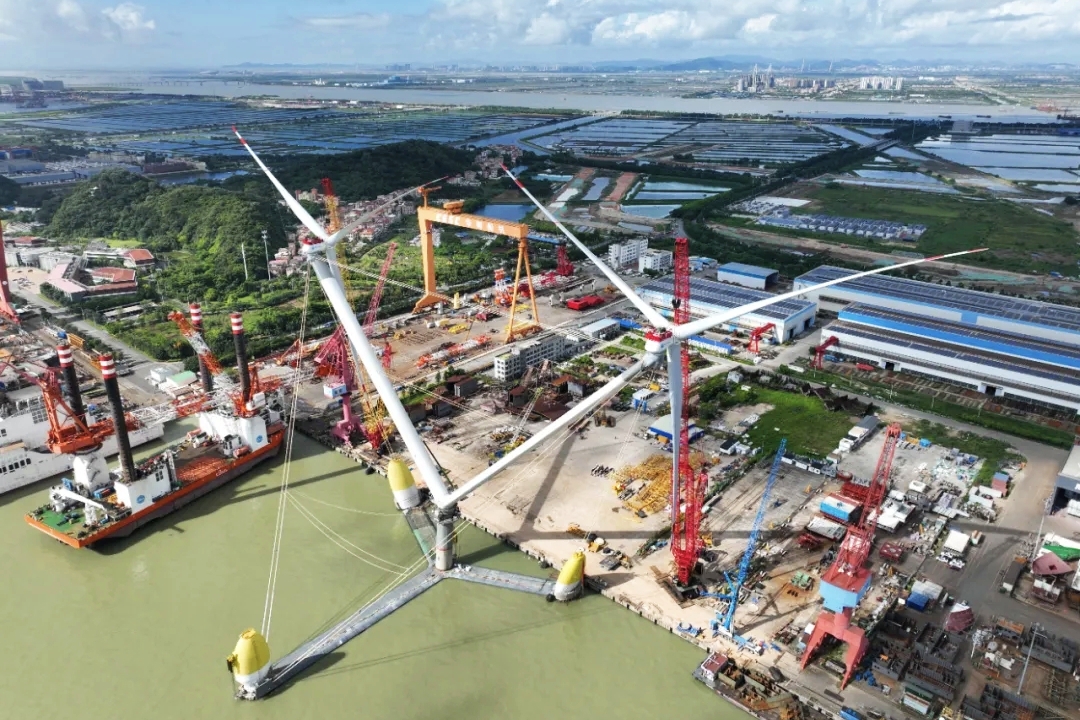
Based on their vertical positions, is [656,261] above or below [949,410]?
above

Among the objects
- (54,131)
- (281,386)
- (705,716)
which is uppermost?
(54,131)

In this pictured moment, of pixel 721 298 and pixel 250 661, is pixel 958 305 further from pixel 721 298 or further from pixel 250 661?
pixel 250 661

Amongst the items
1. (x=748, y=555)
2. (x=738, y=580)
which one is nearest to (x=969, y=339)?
(x=748, y=555)

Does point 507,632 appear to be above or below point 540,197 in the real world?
below

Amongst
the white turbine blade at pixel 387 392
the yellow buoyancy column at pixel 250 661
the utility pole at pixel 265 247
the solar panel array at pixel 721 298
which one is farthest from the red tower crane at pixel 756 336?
the utility pole at pixel 265 247

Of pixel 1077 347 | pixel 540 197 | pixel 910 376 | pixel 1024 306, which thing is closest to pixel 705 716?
pixel 910 376

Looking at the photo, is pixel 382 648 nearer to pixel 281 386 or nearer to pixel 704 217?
pixel 281 386
